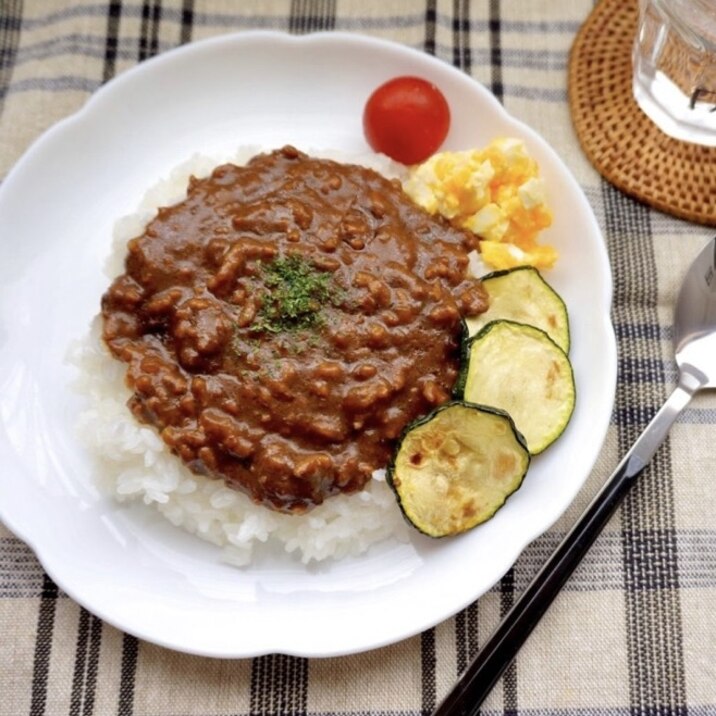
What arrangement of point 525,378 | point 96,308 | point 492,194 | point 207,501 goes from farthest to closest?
point 96,308 < point 492,194 < point 207,501 < point 525,378

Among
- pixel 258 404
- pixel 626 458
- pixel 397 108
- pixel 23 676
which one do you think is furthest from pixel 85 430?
pixel 626 458

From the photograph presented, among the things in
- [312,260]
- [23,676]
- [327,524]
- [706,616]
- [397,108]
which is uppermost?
[397,108]

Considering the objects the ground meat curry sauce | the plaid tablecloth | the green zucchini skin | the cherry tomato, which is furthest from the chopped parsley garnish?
the plaid tablecloth

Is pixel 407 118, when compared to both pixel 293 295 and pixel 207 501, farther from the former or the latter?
pixel 207 501

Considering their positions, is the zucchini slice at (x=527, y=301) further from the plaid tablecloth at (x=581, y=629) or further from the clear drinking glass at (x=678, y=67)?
the clear drinking glass at (x=678, y=67)

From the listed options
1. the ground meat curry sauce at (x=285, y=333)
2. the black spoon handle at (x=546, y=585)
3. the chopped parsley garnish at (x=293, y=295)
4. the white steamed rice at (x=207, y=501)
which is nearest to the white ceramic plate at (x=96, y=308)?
the white steamed rice at (x=207, y=501)

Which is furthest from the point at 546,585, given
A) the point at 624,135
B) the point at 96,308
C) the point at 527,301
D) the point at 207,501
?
the point at 96,308

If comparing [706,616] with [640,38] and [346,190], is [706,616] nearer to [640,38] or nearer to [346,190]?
[346,190]
